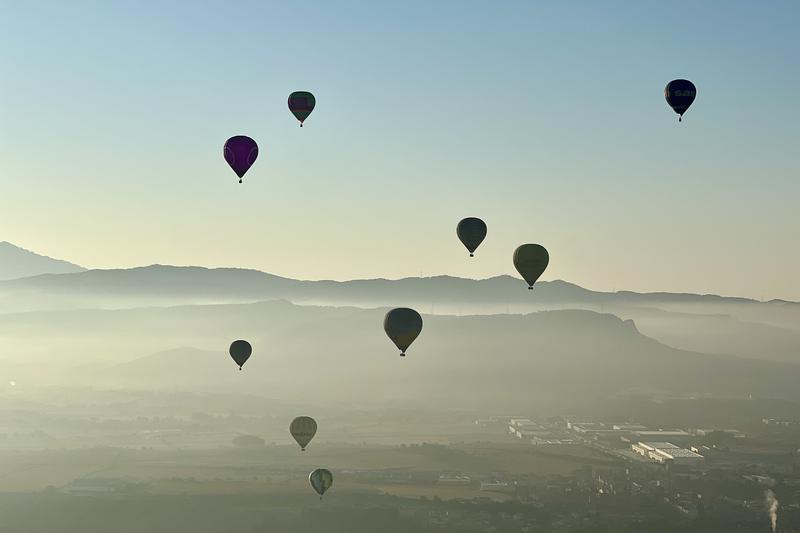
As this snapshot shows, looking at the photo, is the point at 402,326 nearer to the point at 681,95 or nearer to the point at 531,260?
the point at 531,260

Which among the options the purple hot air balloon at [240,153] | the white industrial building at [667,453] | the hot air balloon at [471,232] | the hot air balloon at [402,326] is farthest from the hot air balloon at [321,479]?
the white industrial building at [667,453]

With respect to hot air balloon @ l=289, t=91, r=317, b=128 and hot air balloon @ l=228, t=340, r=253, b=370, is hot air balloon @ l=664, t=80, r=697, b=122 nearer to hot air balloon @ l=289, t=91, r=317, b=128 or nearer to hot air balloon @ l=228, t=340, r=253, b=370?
hot air balloon @ l=289, t=91, r=317, b=128

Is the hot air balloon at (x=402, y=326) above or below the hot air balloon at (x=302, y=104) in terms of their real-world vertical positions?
below

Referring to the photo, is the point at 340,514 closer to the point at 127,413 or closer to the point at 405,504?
the point at 405,504

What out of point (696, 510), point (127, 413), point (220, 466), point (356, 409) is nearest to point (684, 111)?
point (696, 510)

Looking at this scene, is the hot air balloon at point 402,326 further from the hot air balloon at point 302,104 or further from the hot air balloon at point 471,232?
the hot air balloon at point 302,104

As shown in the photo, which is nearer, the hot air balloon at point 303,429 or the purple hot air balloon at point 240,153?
the purple hot air balloon at point 240,153

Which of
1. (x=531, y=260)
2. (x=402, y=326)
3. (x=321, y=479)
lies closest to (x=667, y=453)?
(x=321, y=479)
